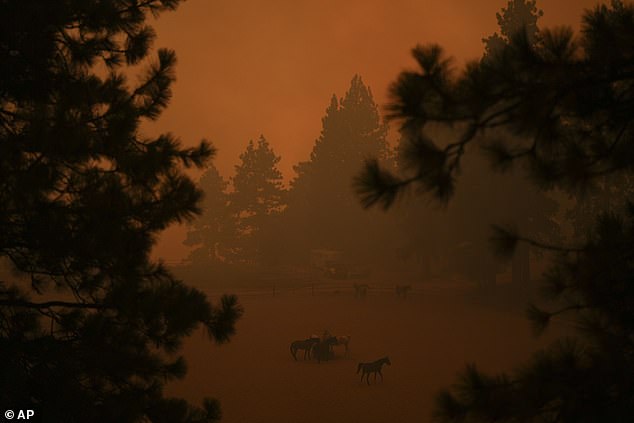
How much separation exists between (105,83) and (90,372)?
368 cm

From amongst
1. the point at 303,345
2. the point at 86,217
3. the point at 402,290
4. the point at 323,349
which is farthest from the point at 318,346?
the point at 402,290

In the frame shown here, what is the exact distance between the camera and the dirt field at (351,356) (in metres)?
11.1

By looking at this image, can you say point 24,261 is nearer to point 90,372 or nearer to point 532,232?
point 90,372

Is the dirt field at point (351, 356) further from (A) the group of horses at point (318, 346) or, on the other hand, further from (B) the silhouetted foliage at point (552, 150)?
(B) the silhouetted foliage at point (552, 150)

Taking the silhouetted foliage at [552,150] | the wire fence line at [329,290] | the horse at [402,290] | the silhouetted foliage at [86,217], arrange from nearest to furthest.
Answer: the silhouetted foliage at [552,150], the silhouetted foliage at [86,217], the horse at [402,290], the wire fence line at [329,290]

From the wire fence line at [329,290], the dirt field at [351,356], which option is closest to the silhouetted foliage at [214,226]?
the wire fence line at [329,290]

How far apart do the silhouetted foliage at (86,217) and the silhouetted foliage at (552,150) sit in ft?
10.7

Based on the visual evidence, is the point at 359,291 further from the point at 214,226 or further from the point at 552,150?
the point at 552,150

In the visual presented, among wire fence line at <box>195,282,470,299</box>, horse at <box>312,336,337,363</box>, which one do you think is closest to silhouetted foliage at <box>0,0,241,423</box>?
horse at <box>312,336,337,363</box>

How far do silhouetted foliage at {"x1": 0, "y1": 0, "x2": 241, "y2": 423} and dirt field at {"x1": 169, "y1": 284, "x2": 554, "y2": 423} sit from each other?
514cm

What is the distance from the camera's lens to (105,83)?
21.2 ft

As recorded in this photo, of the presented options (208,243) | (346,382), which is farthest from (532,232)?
(208,243)

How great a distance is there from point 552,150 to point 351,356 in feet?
42.2

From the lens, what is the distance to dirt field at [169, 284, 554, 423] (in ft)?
36.4
